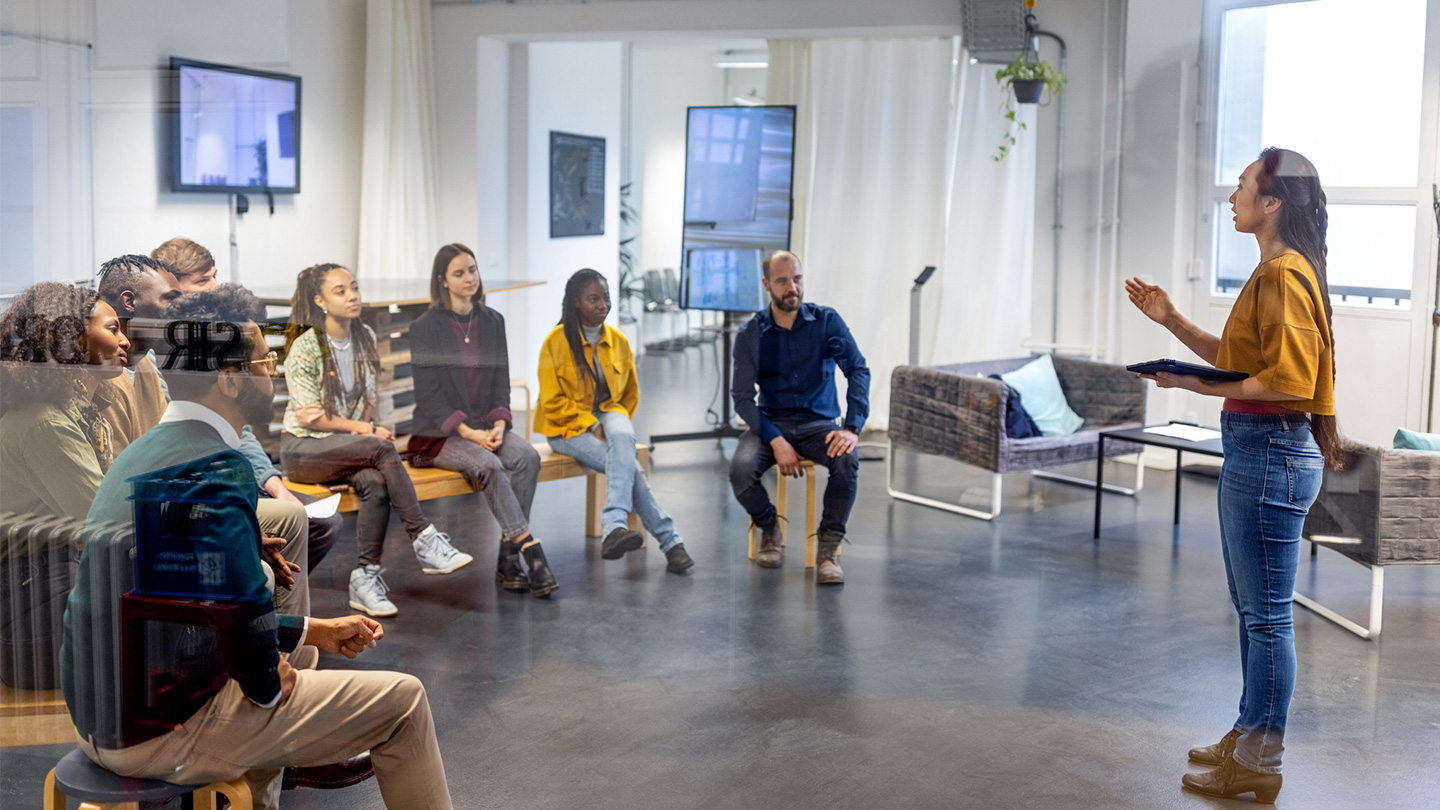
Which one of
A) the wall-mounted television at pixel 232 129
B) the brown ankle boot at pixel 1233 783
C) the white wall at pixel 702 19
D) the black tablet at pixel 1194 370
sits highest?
the white wall at pixel 702 19

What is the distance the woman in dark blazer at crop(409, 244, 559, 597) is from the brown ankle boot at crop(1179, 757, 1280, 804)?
5.55ft

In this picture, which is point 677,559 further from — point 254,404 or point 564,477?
point 254,404

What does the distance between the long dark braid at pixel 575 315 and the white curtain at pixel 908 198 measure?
22.3 inches

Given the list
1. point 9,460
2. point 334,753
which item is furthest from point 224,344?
point 334,753

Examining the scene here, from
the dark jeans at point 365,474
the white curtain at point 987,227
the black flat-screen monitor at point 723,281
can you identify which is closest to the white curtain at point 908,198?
Result: the white curtain at point 987,227

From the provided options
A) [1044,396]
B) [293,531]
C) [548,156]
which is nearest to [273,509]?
[293,531]

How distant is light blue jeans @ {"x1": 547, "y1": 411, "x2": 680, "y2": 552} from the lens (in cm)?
320

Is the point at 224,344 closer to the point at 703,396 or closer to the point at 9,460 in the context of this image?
the point at 9,460

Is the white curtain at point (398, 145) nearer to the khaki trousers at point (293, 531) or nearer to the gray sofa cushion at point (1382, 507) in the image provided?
the khaki trousers at point (293, 531)

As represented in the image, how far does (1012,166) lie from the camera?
3234 millimetres

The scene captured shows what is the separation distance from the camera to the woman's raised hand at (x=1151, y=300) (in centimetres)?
246

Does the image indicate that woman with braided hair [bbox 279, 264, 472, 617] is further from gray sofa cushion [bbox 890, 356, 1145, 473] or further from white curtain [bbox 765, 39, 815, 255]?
gray sofa cushion [bbox 890, 356, 1145, 473]

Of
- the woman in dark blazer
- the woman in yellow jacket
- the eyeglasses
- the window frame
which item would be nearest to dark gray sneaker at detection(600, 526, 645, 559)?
the woman in yellow jacket

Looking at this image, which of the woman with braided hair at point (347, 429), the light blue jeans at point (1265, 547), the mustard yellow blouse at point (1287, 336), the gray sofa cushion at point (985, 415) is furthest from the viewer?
the woman with braided hair at point (347, 429)
